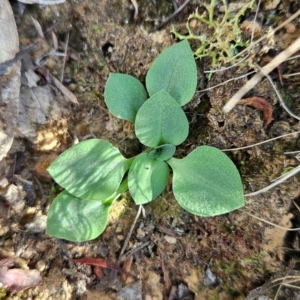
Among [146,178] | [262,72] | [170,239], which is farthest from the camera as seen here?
[170,239]

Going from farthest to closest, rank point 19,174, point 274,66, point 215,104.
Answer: point 19,174 → point 215,104 → point 274,66

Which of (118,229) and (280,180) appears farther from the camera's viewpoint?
(118,229)

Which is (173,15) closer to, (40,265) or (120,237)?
(120,237)

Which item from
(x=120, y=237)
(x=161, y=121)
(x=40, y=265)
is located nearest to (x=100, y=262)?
(x=120, y=237)

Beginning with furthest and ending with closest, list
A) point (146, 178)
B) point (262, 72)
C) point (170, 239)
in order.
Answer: point (170, 239)
point (146, 178)
point (262, 72)

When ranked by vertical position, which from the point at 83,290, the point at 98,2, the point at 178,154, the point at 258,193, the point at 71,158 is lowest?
the point at 83,290

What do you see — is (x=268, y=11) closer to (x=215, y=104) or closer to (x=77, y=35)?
(x=215, y=104)

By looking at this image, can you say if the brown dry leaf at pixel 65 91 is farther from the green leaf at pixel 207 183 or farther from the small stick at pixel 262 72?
the small stick at pixel 262 72

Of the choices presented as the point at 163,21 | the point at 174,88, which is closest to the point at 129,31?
the point at 163,21
